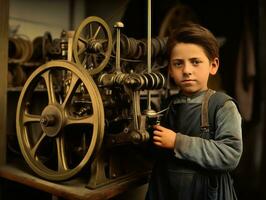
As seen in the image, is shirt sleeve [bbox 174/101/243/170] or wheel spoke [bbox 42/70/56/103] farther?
wheel spoke [bbox 42/70/56/103]

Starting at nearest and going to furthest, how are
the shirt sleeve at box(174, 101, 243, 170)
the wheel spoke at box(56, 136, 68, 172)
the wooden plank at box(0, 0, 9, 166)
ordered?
the shirt sleeve at box(174, 101, 243, 170) → the wheel spoke at box(56, 136, 68, 172) → the wooden plank at box(0, 0, 9, 166)

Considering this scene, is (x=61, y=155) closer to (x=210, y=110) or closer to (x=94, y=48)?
(x=94, y=48)

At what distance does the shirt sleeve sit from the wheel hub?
1.20 ft

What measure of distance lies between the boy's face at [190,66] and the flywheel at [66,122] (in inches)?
10.2

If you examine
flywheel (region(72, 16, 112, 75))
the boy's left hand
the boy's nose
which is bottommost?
the boy's left hand

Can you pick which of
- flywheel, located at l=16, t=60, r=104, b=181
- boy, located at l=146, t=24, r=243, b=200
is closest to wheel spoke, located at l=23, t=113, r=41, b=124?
flywheel, located at l=16, t=60, r=104, b=181

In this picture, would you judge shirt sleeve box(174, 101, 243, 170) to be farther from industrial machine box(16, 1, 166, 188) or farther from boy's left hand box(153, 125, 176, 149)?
industrial machine box(16, 1, 166, 188)

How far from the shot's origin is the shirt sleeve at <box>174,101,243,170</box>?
88 centimetres

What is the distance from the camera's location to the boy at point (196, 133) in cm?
89

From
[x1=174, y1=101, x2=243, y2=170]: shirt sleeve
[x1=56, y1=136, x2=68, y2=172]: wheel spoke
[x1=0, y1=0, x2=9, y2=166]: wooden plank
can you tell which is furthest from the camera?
[x1=0, y1=0, x2=9, y2=166]: wooden plank

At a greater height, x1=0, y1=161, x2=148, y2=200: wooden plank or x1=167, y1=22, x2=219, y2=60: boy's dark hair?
x1=167, y1=22, x2=219, y2=60: boy's dark hair

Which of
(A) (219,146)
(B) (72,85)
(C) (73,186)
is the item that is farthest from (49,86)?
(A) (219,146)

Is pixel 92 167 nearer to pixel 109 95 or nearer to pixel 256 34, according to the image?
pixel 109 95

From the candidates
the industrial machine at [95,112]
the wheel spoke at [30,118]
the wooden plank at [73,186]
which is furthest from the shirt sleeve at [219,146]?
the wheel spoke at [30,118]
